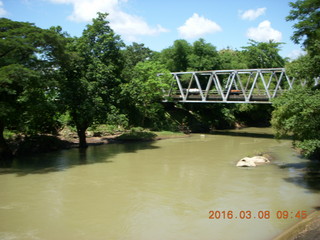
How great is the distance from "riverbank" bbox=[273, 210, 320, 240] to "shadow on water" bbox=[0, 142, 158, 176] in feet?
43.2

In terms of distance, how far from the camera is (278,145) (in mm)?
27656

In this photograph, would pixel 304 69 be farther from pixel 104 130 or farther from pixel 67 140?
pixel 104 130

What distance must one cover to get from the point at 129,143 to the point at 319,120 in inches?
753

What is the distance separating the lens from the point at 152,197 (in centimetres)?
1327

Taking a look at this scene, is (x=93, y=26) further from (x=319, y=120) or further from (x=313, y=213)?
(x=313, y=213)

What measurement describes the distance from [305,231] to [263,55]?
160 feet

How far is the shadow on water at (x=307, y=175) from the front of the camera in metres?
14.7

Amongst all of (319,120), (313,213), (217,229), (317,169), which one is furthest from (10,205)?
(317,169)

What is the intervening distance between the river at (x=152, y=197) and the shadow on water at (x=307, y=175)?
5 centimetres

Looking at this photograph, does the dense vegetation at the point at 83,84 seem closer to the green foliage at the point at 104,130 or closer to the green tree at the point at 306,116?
the green tree at the point at 306,116

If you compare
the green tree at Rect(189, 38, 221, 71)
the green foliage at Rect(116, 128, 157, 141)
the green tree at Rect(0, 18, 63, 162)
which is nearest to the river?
the green tree at Rect(0, 18, 63, 162)

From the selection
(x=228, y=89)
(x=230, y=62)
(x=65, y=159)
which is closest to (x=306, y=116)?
(x=65, y=159)
